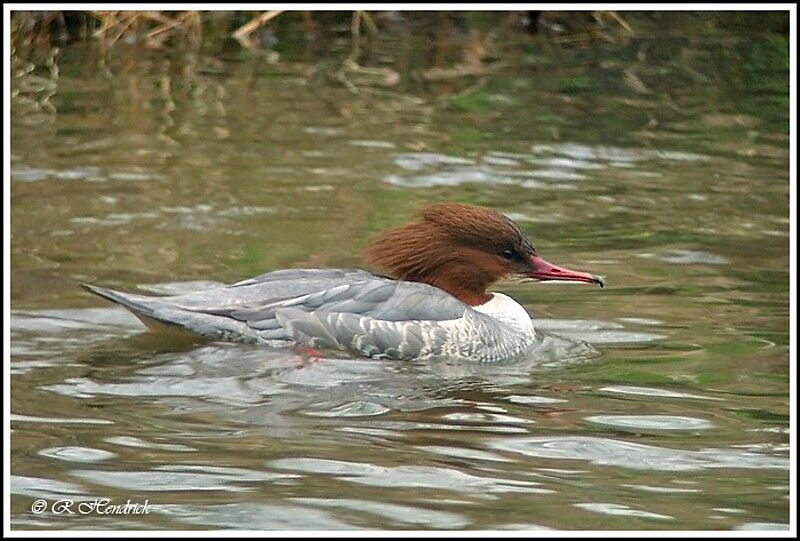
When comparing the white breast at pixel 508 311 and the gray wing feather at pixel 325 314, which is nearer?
the gray wing feather at pixel 325 314

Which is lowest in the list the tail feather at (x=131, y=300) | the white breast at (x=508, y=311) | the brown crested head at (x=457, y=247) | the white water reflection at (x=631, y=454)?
the white water reflection at (x=631, y=454)

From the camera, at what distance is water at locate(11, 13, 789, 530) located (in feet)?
16.9

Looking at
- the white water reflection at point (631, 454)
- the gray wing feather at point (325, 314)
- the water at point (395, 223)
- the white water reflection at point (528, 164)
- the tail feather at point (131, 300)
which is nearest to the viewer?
the water at point (395, 223)

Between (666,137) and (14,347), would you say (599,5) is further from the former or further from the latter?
(14,347)

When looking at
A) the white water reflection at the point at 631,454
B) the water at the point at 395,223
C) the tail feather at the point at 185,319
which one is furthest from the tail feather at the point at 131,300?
the white water reflection at the point at 631,454

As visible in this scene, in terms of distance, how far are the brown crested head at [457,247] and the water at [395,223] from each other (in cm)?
45

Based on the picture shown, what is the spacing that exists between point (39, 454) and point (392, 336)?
6.38 ft

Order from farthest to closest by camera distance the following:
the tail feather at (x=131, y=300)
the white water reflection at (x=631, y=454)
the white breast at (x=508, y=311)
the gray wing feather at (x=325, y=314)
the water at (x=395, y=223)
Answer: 1. the white breast at (x=508, y=311)
2. the gray wing feather at (x=325, y=314)
3. the tail feather at (x=131, y=300)
4. the white water reflection at (x=631, y=454)
5. the water at (x=395, y=223)

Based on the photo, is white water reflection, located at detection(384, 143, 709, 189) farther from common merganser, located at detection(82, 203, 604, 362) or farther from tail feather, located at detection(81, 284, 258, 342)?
tail feather, located at detection(81, 284, 258, 342)

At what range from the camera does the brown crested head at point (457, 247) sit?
7.23m

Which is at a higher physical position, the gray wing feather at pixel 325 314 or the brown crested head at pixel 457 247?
the brown crested head at pixel 457 247

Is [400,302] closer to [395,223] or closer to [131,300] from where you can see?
[131,300]

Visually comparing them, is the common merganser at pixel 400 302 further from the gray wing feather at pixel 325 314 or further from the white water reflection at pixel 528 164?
the white water reflection at pixel 528 164

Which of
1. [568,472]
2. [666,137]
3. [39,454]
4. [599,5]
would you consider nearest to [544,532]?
[568,472]
